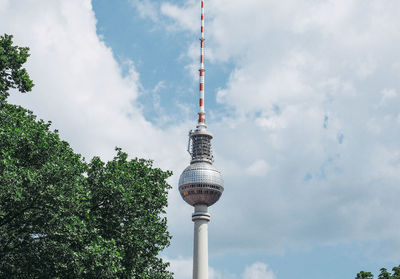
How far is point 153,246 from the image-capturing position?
35.3m

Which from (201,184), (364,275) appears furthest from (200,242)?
(364,275)

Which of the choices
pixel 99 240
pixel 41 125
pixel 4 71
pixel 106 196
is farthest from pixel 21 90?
pixel 99 240

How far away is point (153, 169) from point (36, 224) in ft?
34.8

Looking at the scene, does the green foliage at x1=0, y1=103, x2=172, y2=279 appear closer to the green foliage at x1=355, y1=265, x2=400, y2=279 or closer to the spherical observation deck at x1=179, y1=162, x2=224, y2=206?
the green foliage at x1=355, y1=265, x2=400, y2=279

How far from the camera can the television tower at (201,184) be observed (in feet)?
389

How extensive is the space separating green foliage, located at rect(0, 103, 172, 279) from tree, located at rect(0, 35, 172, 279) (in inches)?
2.0

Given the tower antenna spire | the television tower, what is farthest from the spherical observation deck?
the tower antenna spire

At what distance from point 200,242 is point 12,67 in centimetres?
9052

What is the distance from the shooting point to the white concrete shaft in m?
118

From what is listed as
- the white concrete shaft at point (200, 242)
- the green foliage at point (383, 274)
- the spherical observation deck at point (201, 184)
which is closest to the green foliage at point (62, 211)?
the green foliage at point (383, 274)

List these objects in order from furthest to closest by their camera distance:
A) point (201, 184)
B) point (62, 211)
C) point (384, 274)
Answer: point (201, 184), point (384, 274), point (62, 211)

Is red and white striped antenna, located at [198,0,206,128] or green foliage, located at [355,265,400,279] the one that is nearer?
green foliage, located at [355,265,400,279]

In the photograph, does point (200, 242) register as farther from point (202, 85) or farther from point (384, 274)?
point (384, 274)

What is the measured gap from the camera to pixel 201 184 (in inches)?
4840
